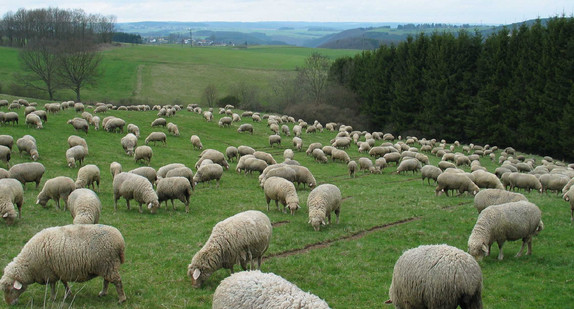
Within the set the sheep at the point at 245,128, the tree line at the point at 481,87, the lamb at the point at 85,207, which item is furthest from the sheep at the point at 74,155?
the tree line at the point at 481,87

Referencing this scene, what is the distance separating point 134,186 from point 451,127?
179 feet

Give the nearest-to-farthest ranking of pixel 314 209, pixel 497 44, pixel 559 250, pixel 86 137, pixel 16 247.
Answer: pixel 16 247 < pixel 559 250 < pixel 314 209 < pixel 86 137 < pixel 497 44

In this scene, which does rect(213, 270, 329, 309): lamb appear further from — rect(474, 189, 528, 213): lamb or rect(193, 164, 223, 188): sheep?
rect(193, 164, 223, 188): sheep

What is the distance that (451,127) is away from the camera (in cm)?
6512

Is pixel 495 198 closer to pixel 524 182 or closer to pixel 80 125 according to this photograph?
pixel 524 182

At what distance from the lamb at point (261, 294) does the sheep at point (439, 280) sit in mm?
3165

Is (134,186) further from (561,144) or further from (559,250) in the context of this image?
(561,144)

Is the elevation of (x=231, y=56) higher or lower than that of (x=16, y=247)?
higher

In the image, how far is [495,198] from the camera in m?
17.5

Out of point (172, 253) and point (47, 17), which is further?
point (47, 17)

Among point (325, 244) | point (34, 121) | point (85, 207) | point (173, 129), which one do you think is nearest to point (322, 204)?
point (325, 244)

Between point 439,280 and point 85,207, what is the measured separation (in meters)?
11.7

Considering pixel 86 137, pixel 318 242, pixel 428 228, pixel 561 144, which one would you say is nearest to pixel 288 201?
Result: pixel 318 242

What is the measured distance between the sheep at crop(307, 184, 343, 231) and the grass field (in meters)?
0.47
